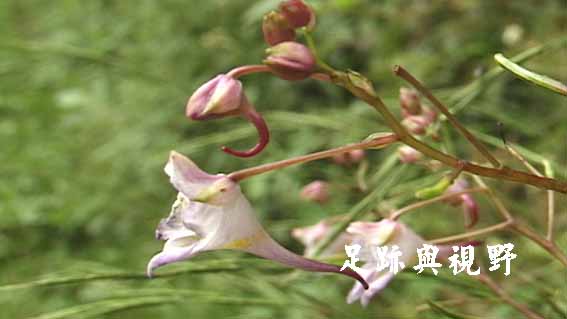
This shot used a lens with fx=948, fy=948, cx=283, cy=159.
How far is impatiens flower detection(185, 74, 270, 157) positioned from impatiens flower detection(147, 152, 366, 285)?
0.02 metres

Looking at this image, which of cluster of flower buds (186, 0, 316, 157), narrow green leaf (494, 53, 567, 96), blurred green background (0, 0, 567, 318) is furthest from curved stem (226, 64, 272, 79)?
blurred green background (0, 0, 567, 318)

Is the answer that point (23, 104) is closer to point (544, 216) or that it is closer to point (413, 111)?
point (544, 216)

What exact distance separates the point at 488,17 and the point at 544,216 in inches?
12.2

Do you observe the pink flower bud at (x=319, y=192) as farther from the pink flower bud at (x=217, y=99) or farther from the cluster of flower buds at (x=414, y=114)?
the pink flower bud at (x=217, y=99)

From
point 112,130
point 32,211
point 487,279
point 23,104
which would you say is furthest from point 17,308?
point 487,279

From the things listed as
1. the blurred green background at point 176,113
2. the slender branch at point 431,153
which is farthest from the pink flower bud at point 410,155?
the blurred green background at point 176,113

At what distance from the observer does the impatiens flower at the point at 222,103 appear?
16.0 inches

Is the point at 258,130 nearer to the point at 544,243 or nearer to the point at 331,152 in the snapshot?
the point at 331,152

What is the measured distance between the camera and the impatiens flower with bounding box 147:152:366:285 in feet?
1.34

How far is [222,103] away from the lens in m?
0.41

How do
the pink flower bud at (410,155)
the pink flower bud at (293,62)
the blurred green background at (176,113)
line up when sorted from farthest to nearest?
the blurred green background at (176,113) < the pink flower bud at (410,155) < the pink flower bud at (293,62)

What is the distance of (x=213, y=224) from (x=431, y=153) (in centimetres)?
10

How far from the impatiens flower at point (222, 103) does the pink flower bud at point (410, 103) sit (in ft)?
0.45

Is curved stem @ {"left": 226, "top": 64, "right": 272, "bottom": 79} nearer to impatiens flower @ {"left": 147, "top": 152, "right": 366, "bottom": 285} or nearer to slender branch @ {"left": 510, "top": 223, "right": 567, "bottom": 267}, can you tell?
impatiens flower @ {"left": 147, "top": 152, "right": 366, "bottom": 285}
